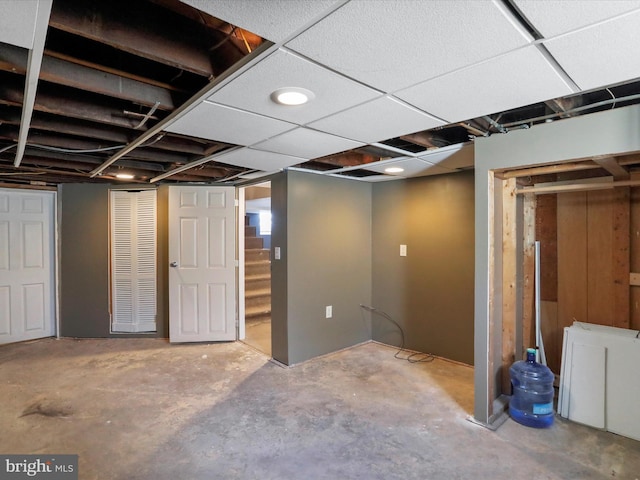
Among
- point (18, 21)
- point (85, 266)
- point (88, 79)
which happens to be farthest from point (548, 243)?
point (85, 266)

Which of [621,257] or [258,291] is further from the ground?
[621,257]

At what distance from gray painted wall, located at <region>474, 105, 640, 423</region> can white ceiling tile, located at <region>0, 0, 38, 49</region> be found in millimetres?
2368

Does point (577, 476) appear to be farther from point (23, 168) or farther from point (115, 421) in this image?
point (23, 168)

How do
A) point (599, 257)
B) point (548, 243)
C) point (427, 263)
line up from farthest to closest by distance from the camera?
point (427, 263) < point (548, 243) < point (599, 257)

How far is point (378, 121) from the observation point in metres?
2.03

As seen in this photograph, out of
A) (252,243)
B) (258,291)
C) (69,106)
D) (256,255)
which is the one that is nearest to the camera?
(69,106)

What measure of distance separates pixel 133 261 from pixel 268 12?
13.8 feet

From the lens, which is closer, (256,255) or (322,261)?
(322,261)

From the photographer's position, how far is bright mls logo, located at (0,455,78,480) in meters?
1.95

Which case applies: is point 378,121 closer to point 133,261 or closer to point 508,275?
point 508,275

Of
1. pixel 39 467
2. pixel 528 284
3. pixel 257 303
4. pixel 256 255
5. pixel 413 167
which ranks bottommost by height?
pixel 39 467

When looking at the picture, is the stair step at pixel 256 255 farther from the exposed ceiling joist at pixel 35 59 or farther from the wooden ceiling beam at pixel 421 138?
the exposed ceiling joist at pixel 35 59

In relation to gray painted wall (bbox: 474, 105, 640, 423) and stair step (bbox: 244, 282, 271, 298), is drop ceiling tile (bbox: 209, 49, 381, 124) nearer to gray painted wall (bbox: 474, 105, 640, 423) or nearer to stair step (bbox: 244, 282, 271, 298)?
gray painted wall (bbox: 474, 105, 640, 423)

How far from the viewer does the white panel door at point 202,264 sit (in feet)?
13.9
